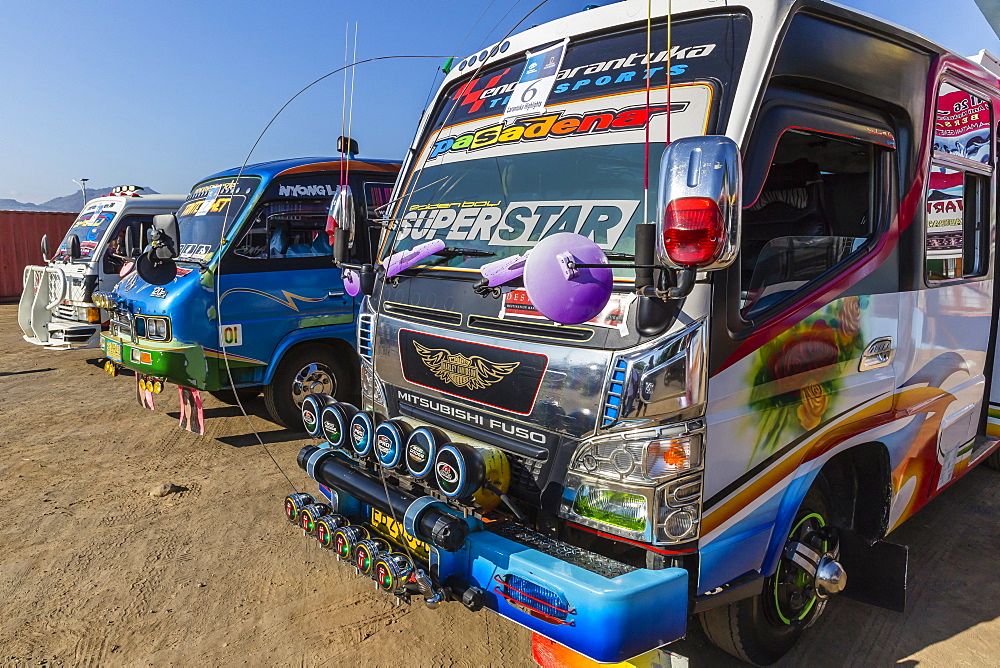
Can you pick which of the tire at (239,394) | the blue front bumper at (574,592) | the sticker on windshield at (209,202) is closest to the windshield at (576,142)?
the blue front bumper at (574,592)

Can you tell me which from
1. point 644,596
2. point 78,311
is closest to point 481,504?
point 644,596

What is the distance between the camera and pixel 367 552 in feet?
9.20

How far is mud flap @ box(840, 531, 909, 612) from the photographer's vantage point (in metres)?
3.01

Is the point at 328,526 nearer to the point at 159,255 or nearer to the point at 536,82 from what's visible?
the point at 536,82

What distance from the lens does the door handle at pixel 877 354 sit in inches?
119

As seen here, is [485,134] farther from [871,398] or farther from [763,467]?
[871,398]

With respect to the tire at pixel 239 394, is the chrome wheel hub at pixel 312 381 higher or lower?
higher

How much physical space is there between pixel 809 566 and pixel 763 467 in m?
0.68

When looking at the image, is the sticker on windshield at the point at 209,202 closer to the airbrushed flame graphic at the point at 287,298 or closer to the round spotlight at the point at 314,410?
the airbrushed flame graphic at the point at 287,298

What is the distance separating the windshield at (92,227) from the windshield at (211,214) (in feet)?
10.6

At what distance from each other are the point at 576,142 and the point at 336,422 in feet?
5.43

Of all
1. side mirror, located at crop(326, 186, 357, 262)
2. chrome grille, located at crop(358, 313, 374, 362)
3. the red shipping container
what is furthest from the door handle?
the red shipping container

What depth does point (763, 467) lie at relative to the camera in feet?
8.50

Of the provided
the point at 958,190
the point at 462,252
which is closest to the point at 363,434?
the point at 462,252
